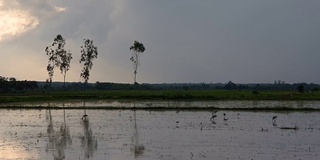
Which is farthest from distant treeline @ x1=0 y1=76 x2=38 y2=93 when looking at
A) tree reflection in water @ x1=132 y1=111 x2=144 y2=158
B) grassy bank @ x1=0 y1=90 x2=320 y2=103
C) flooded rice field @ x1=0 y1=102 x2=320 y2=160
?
tree reflection in water @ x1=132 y1=111 x2=144 y2=158

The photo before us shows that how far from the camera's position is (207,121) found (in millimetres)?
28000

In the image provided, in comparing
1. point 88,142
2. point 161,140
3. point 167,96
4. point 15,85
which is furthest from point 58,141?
point 15,85

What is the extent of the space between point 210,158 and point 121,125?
39.7 feet

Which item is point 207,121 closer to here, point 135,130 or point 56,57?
point 135,130

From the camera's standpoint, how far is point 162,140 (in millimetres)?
19328

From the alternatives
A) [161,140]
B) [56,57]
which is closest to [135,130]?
[161,140]

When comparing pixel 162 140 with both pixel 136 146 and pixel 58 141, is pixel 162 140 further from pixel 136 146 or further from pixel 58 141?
pixel 58 141

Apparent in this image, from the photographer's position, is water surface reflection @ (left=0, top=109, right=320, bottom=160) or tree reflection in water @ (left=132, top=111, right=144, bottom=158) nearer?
water surface reflection @ (left=0, top=109, right=320, bottom=160)

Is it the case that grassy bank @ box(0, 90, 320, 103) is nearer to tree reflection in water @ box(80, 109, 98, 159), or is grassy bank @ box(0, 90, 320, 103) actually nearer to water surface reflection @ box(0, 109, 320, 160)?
water surface reflection @ box(0, 109, 320, 160)

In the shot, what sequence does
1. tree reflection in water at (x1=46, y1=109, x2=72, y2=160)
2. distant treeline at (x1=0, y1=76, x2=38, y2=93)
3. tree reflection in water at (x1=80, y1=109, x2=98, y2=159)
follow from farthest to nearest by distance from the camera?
distant treeline at (x1=0, y1=76, x2=38, y2=93)
tree reflection in water at (x1=80, y1=109, x2=98, y2=159)
tree reflection in water at (x1=46, y1=109, x2=72, y2=160)

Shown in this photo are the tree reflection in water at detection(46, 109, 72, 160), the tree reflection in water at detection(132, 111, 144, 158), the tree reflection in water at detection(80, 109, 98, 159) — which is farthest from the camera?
the tree reflection in water at detection(80, 109, 98, 159)

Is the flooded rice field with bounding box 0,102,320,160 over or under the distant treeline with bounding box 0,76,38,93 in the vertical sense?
under

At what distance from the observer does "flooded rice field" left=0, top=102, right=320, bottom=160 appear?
15805mm

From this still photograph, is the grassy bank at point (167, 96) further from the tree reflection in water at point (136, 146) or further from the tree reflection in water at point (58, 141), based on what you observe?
the tree reflection in water at point (136, 146)
